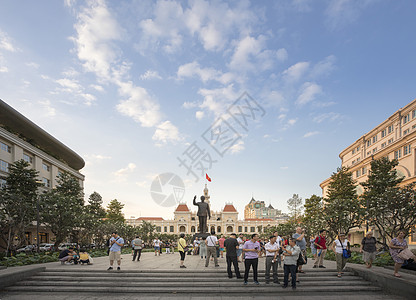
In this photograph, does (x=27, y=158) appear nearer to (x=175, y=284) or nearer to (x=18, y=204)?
(x=18, y=204)

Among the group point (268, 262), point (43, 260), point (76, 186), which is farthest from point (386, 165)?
point (76, 186)

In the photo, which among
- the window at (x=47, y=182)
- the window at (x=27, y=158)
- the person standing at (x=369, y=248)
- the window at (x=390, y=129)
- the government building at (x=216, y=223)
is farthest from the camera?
the government building at (x=216, y=223)

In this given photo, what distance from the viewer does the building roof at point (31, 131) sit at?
3917cm

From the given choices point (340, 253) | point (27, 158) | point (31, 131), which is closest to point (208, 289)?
point (340, 253)

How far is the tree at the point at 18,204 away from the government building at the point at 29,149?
3656 millimetres

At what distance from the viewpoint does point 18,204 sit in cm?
2422

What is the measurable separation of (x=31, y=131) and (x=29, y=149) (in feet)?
21.6

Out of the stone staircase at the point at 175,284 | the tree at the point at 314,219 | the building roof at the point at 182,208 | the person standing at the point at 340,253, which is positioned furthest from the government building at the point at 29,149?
the building roof at the point at 182,208

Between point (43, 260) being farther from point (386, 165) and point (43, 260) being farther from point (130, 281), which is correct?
point (386, 165)

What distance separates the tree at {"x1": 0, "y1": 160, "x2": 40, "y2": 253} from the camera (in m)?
23.8

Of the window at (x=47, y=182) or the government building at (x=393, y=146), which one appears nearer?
the government building at (x=393, y=146)

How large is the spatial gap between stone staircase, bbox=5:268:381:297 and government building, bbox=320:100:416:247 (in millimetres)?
21863

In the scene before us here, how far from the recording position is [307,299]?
8953mm

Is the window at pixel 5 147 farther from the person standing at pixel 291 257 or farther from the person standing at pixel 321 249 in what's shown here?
the person standing at pixel 291 257
